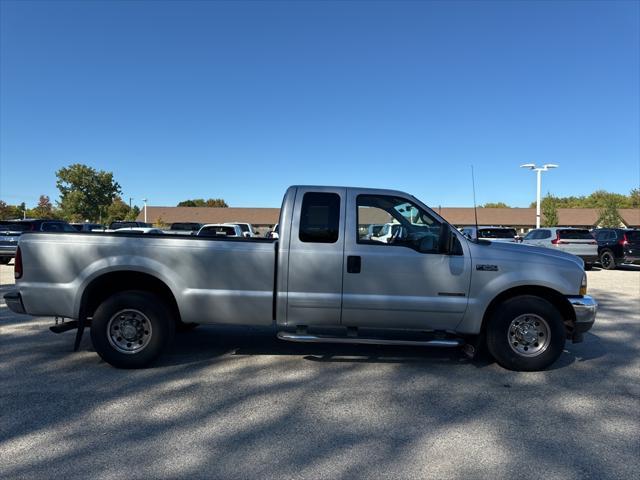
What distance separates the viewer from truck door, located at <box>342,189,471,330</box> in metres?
5.11

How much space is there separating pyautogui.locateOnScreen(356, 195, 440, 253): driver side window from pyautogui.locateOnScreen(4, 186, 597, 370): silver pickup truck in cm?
3

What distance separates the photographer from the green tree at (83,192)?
69.4 m

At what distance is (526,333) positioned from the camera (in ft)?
17.3

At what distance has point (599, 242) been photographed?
66.4 feet

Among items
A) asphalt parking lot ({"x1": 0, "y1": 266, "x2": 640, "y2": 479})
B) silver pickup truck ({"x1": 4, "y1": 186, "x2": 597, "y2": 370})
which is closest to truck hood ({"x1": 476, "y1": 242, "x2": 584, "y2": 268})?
silver pickup truck ({"x1": 4, "y1": 186, "x2": 597, "y2": 370})

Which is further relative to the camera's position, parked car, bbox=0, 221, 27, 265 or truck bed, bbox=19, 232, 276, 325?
parked car, bbox=0, 221, 27, 265

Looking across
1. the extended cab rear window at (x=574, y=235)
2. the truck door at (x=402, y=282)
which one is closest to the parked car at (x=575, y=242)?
the extended cab rear window at (x=574, y=235)

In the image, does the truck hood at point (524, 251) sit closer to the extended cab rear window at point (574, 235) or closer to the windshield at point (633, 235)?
the extended cab rear window at point (574, 235)

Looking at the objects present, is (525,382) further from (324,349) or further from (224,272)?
(224,272)

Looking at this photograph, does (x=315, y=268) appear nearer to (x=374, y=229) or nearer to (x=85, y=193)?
(x=374, y=229)

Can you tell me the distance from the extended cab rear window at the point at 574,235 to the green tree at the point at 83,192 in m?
68.2

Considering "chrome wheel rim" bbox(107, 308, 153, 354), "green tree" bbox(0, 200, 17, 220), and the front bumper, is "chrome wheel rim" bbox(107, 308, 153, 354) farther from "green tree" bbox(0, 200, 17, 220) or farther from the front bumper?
"green tree" bbox(0, 200, 17, 220)

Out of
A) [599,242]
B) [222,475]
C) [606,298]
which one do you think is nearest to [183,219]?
[599,242]

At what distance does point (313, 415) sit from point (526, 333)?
9.00 feet
